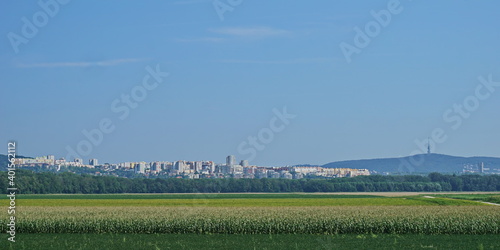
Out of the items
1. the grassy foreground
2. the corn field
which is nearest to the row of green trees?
the corn field

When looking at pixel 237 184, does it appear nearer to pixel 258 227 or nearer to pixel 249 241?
pixel 258 227

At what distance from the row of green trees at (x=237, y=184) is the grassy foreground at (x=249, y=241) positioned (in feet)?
326

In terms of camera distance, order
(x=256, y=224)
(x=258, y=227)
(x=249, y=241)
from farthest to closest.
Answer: (x=256, y=224), (x=258, y=227), (x=249, y=241)

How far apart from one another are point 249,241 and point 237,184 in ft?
418

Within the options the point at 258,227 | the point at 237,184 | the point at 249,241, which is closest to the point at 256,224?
the point at 258,227

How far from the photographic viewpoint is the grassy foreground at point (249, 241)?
32.7m

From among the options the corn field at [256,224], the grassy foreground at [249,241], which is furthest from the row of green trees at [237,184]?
the grassy foreground at [249,241]

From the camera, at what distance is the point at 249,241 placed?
3547cm

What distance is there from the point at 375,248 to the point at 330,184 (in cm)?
13250

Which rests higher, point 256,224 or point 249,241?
point 256,224

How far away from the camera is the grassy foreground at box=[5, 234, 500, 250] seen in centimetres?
3266

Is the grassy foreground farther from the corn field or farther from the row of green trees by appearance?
the row of green trees

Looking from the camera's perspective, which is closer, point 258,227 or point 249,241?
point 249,241

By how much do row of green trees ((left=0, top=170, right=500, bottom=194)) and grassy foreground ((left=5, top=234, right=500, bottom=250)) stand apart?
9938cm
